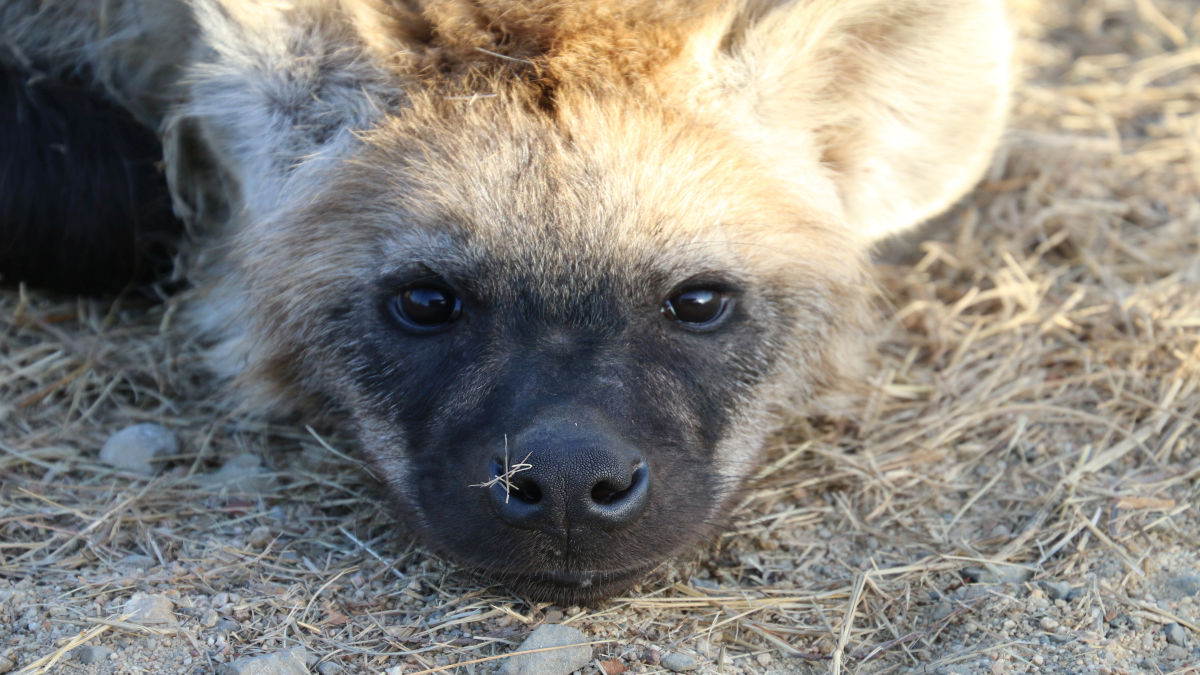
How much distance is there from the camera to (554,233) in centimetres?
204

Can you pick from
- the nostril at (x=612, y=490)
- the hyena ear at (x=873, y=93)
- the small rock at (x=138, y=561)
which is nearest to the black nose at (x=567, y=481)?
the nostril at (x=612, y=490)

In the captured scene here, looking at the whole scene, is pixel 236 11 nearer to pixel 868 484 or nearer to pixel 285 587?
pixel 285 587

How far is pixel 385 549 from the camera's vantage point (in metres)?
2.14

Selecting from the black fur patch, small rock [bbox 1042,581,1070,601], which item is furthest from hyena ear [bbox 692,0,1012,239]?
the black fur patch

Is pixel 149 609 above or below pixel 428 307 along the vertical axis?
below

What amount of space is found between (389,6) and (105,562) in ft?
3.95

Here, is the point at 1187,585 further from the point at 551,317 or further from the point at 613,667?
the point at 551,317

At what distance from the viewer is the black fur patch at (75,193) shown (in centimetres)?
270

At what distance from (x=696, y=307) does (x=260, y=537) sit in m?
0.96

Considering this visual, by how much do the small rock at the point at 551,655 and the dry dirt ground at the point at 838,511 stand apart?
0.04 m

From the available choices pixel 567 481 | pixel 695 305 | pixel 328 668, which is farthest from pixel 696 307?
pixel 328 668

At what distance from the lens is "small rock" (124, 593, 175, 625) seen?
1.83 meters

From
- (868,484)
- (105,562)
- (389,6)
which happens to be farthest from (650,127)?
(105,562)

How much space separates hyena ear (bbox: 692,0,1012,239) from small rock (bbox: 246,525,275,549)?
124 cm
